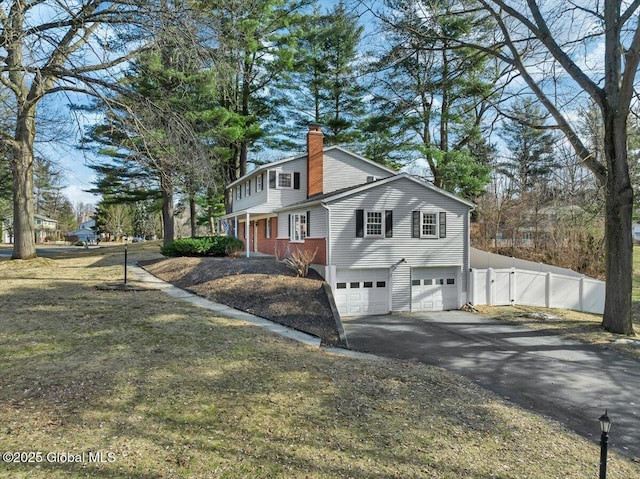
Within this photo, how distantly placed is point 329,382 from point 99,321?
5179 millimetres

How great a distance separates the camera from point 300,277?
14891mm

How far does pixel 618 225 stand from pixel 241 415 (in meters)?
13.0

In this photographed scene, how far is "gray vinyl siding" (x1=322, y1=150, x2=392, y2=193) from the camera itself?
21.0 metres

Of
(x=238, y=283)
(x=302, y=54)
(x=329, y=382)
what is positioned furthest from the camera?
(x=302, y=54)

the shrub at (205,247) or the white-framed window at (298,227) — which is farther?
the shrub at (205,247)

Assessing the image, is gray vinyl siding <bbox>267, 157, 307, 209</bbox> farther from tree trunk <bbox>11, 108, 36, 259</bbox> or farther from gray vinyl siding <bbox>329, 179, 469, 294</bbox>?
tree trunk <bbox>11, 108, 36, 259</bbox>

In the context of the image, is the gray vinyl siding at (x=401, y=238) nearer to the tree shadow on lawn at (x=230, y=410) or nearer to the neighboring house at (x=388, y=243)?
the neighboring house at (x=388, y=243)

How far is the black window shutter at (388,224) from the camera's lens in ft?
52.8

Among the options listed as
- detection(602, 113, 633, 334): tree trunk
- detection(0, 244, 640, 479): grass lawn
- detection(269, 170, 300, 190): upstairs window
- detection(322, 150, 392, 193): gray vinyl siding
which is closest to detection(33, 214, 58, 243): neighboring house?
detection(269, 170, 300, 190): upstairs window

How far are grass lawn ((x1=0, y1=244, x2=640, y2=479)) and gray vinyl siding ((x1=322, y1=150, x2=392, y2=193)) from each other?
14176 millimetres

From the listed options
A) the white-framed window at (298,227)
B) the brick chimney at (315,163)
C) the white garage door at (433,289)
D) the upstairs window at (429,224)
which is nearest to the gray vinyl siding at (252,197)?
the brick chimney at (315,163)

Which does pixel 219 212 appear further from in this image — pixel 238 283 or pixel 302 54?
pixel 238 283

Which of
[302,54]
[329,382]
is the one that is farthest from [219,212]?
[329,382]

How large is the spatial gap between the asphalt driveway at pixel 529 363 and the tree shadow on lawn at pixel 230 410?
1.18 m
